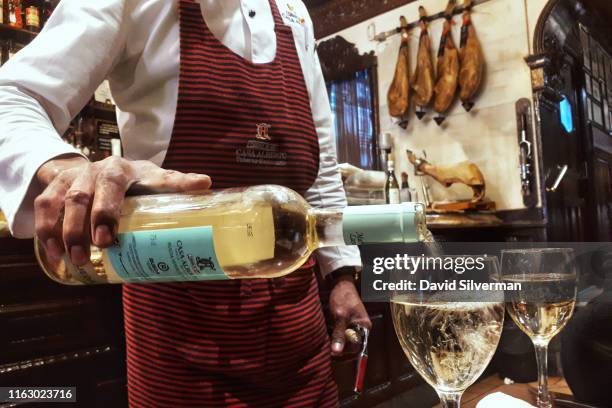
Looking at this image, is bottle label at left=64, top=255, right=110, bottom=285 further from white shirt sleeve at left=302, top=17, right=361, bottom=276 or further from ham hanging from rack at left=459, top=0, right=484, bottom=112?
ham hanging from rack at left=459, top=0, right=484, bottom=112

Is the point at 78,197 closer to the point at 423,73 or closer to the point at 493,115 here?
the point at 493,115

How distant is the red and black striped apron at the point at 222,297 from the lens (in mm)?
697

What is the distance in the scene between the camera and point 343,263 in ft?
3.08

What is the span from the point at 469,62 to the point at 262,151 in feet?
8.74

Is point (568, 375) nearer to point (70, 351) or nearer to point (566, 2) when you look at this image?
point (70, 351)

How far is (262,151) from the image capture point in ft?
2.43

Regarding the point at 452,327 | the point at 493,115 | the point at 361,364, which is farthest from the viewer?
the point at 493,115

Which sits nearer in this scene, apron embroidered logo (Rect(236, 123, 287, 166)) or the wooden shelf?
apron embroidered logo (Rect(236, 123, 287, 166))

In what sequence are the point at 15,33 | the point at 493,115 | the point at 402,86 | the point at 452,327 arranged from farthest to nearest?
the point at 402,86 → the point at 493,115 → the point at 15,33 → the point at 452,327

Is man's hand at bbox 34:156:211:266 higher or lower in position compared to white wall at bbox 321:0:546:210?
lower

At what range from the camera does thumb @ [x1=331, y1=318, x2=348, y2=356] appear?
737mm

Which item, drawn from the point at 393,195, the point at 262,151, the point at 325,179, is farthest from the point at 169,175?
the point at 393,195

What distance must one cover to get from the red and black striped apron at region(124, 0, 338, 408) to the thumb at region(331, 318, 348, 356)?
6cm

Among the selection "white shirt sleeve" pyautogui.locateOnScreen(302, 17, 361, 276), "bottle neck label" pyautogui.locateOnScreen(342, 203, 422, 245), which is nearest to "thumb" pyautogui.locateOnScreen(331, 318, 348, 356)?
"white shirt sleeve" pyautogui.locateOnScreen(302, 17, 361, 276)
